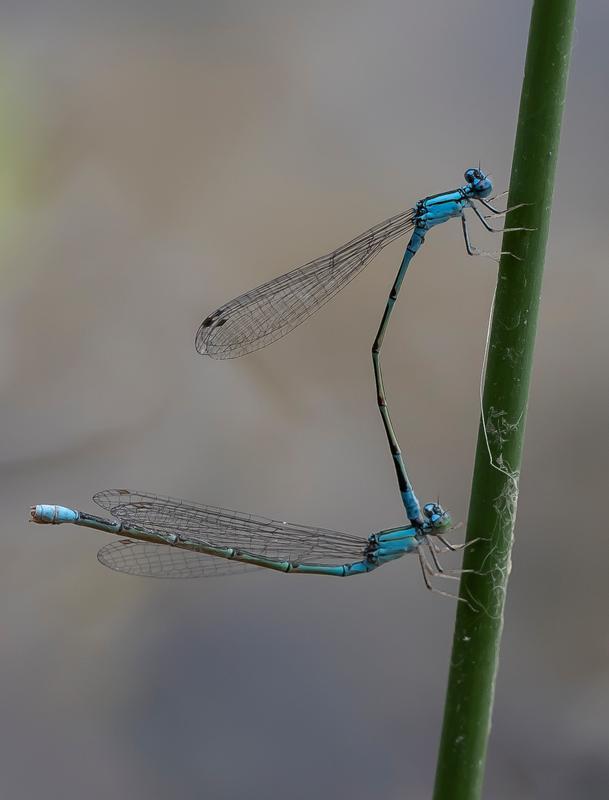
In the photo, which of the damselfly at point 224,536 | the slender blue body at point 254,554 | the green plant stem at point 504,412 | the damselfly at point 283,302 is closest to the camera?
the green plant stem at point 504,412

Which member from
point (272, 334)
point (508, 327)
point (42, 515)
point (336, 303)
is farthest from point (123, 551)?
point (508, 327)

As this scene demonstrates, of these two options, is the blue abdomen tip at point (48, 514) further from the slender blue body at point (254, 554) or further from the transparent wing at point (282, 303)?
the transparent wing at point (282, 303)

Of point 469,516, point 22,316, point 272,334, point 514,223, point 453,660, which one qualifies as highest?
point 22,316

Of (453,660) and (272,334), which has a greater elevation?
(272,334)

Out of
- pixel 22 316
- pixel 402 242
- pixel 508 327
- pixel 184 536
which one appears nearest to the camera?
pixel 508 327

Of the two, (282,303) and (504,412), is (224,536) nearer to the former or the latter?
(282,303)

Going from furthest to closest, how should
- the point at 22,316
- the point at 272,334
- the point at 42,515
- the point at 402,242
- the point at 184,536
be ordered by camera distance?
the point at 22,316 → the point at 402,242 → the point at 272,334 → the point at 184,536 → the point at 42,515

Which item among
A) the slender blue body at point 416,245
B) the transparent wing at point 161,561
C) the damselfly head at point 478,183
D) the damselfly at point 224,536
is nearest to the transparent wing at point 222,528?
the damselfly at point 224,536

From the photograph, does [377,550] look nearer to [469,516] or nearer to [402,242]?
[469,516]
